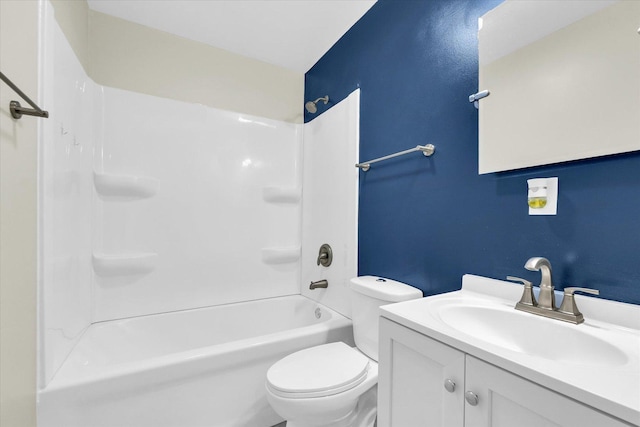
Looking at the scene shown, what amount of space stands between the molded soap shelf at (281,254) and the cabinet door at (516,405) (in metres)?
1.85

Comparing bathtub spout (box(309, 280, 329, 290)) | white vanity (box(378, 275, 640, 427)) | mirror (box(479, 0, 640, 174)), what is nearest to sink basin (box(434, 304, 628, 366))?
white vanity (box(378, 275, 640, 427))

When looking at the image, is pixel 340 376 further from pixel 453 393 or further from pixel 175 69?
pixel 175 69

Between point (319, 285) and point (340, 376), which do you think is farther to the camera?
point (319, 285)

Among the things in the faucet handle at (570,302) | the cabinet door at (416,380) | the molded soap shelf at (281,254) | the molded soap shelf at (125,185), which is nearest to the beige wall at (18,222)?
the molded soap shelf at (125,185)

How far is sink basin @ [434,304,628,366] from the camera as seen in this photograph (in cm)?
71

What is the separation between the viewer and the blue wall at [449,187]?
82 centimetres

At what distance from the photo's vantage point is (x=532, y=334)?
847 mm

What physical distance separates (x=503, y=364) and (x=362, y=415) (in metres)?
1.03

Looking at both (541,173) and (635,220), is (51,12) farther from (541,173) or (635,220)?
(635,220)

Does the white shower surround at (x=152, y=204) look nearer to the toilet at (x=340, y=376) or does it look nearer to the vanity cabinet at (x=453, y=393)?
the toilet at (x=340, y=376)

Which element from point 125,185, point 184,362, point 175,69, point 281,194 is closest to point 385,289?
point 184,362

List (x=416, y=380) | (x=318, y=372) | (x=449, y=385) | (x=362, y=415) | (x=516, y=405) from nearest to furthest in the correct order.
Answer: (x=516, y=405), (x=449, y=385), (x=416, y=380), (x=318, y=372), (x=362, y=415)

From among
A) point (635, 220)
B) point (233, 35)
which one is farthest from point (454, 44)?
point (233, 35)

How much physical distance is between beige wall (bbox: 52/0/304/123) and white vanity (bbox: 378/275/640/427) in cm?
205
